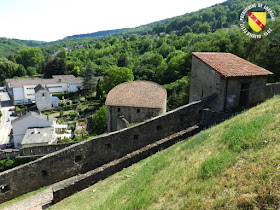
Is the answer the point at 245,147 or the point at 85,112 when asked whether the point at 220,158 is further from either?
the point at 85,112

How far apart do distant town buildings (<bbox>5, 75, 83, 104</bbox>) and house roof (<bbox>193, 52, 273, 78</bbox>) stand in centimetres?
6576

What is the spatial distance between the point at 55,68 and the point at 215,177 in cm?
9827

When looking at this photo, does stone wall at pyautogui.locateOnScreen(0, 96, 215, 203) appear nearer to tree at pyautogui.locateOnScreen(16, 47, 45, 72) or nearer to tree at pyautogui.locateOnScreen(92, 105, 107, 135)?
tree at pyautogui.locateOnScreen(92, 105, 107, 135)

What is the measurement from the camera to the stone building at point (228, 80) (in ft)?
44.0

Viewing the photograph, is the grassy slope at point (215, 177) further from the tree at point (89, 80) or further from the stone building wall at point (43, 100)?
the tree at point (89, 80)

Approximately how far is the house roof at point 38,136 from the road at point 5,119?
697 cm

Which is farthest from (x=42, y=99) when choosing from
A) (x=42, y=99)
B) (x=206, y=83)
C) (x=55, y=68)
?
(x=206, y=83)

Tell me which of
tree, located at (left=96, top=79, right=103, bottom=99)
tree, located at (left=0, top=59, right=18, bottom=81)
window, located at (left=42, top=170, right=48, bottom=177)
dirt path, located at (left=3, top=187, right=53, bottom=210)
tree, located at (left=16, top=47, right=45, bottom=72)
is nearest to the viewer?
dirt path, located at (left=3, top=187, right=53, bottom=210)

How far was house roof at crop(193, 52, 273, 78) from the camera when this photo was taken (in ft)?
43.8

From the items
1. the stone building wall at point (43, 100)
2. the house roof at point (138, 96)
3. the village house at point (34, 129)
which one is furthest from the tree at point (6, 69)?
the house roof at point (138, 96)

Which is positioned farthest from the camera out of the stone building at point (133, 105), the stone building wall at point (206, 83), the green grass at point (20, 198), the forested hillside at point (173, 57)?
the forested hillside at point (173, 57)

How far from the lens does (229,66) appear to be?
46.7 ft

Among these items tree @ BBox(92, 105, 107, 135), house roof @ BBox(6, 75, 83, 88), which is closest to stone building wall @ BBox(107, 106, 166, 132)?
tree @ BBox(92, 105, 107, 135)

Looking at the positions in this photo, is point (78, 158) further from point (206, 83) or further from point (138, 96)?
point (138, 96)
